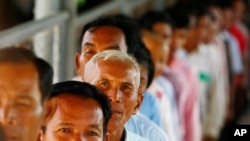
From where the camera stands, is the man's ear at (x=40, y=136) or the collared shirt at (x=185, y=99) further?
the collared shirt at (x=185, y=99)

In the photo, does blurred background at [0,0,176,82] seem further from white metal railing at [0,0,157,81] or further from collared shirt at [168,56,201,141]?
collared shirt at [168,56,201,141]

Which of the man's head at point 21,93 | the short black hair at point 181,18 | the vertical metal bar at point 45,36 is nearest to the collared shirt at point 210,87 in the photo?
the short black hair at point 181,18

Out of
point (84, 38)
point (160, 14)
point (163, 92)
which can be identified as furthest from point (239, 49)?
point (84, 38)

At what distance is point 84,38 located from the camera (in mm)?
1442

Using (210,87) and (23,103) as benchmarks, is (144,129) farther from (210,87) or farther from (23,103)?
(210,87)

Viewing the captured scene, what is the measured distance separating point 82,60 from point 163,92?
3.00ft

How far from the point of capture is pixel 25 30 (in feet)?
5.66

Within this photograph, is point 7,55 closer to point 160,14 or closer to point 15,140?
point 15,140

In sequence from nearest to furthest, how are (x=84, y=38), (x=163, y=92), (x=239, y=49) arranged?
(x=84, y=38) < (x=163, y=92) < (x=239, y=49)

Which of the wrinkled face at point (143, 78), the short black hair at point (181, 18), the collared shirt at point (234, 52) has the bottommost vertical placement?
the wrinkled face at point (143, 78)

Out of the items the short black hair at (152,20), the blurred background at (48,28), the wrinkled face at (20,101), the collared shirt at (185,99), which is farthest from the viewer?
the collared shirt at (185,99)

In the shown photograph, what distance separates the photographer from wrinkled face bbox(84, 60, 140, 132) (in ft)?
4.19

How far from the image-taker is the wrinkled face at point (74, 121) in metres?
1.17

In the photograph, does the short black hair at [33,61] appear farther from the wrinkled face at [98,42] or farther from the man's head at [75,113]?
the wrinkled face at [98,42]
